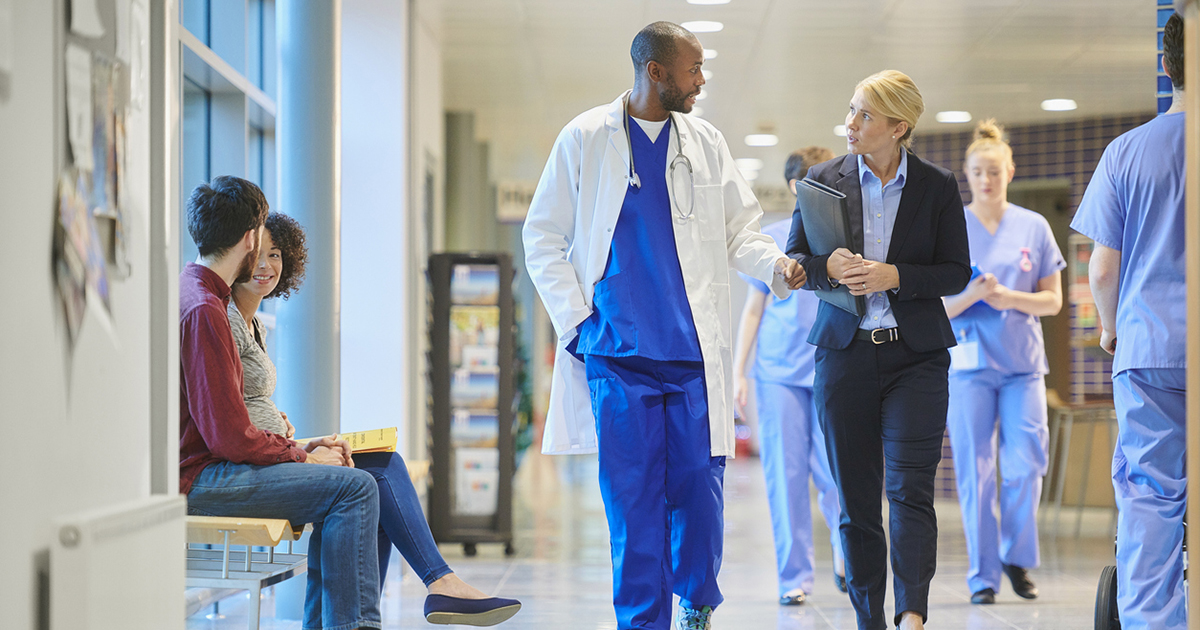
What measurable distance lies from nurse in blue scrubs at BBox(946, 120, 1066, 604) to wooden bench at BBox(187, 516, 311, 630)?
2.59 metres

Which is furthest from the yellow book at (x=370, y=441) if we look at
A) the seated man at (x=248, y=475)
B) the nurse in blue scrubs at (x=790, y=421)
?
the nurse in blue scrubs at (x=790, y=421)

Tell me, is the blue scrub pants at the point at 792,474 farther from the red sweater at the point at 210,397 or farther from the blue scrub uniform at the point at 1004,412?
the red sweater at the point at 210,397

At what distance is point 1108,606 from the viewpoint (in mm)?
2895

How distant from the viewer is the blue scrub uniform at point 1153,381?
2498 millimetres

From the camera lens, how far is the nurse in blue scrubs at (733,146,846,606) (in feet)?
13.7

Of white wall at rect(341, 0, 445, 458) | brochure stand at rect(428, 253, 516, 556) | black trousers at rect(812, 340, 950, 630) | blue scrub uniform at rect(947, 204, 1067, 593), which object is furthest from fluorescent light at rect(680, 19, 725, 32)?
black trousers at rect(812, 340, 950, 630)

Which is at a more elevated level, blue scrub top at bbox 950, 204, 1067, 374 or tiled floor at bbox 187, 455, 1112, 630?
blue scrub top at bbox 950, 204, 1067, 374

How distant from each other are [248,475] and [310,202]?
60.9 inches

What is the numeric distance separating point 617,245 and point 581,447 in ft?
1.78

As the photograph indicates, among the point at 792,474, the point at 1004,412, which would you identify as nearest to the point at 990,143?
the point at 1004,412

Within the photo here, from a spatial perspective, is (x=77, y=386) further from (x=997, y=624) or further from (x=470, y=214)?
(x=470, y=214)

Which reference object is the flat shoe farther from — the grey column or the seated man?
the grey column

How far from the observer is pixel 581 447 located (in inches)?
114

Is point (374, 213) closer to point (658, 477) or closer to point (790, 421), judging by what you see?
point (790, 421)
